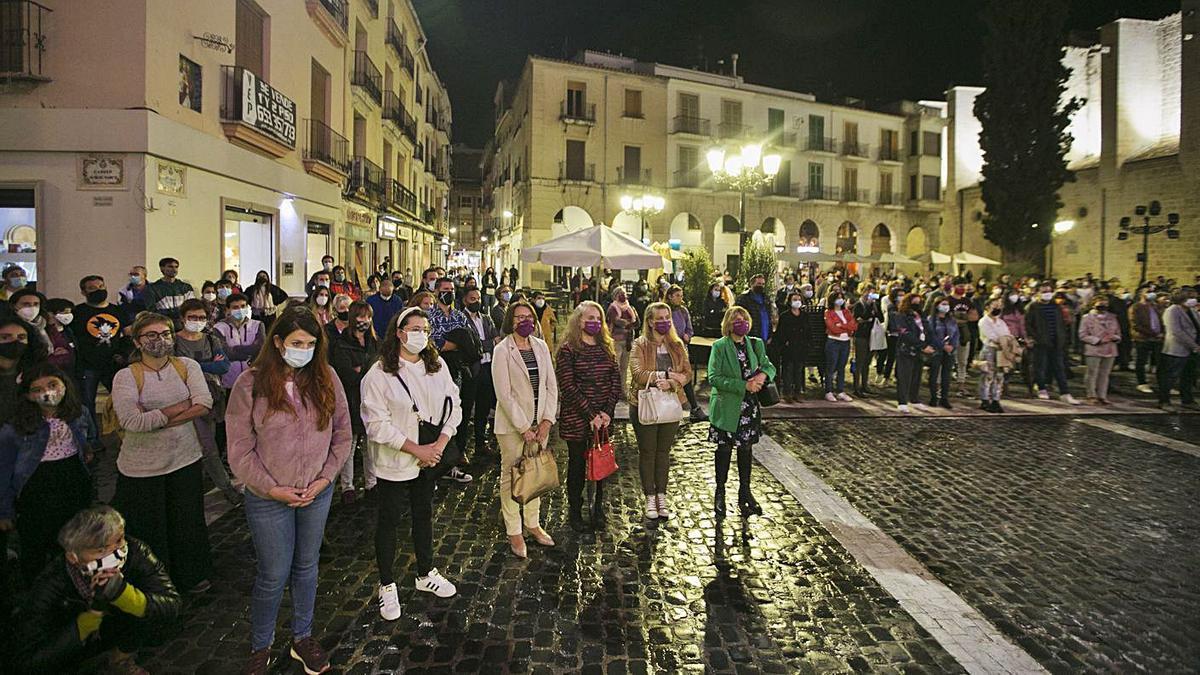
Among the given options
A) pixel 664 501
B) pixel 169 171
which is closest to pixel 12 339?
pixel 664 501

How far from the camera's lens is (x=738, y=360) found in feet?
19.2

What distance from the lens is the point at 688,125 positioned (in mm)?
37750

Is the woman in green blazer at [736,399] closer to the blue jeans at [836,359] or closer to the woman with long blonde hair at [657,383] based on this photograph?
the woman with long blonde hair at [657,383]

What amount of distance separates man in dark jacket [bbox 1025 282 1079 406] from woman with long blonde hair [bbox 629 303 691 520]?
27.9 ft

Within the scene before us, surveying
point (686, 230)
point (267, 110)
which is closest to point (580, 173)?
point (686, 230)

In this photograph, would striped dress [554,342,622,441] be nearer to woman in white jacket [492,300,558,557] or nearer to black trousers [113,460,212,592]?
woman in white jacket [492,300,558,557]

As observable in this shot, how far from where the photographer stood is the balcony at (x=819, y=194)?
4188 cm

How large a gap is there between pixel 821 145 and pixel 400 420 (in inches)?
1693

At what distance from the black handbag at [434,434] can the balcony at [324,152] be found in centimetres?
1340

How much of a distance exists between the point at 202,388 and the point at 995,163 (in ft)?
104

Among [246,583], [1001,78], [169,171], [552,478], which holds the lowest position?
[246,583]

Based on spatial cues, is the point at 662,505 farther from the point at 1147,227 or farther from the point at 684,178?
the point at 684,178

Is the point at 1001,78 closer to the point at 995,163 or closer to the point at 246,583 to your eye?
the point at 995,163

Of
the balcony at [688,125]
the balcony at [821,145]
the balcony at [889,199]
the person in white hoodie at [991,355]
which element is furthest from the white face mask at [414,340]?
the balcony at [889,199]
